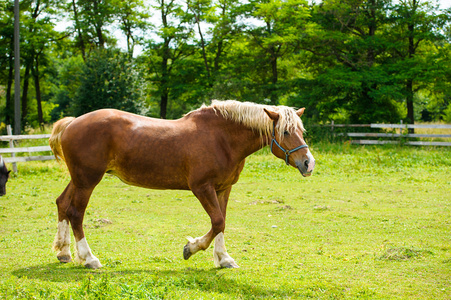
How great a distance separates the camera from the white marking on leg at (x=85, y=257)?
207 inches

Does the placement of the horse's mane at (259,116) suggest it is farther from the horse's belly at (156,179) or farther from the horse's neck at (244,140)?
the horse's belly at (156,179)

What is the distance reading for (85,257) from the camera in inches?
210

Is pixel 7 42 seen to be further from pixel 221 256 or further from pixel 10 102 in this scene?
pixel 221 256

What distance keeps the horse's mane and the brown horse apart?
13mm

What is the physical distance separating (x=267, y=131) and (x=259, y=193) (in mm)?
6277

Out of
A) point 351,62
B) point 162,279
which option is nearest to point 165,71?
point 351,62

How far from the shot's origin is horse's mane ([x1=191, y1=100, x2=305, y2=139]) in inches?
212

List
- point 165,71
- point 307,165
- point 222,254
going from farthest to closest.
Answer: point 165,71 < point 222,254 < point 307,165

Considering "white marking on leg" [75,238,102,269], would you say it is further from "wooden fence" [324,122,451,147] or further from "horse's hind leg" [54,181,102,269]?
"wooden fence" [324,122,451,147]

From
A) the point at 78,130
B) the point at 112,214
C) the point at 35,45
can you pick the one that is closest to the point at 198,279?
the point at 78,130

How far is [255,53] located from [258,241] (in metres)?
23.9

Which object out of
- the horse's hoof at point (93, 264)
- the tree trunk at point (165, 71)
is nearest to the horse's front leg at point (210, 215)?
the horse's hoof at point (93, 264)

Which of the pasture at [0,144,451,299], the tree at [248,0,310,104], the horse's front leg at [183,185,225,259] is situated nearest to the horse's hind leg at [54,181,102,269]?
the pasture at [0,144,451,299]

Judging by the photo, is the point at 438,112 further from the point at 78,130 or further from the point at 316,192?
the point at 78,130
